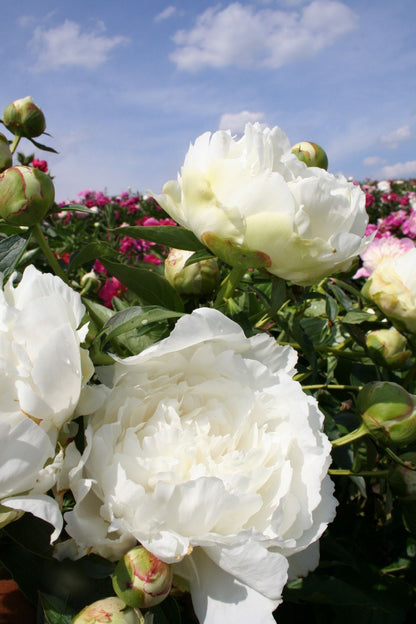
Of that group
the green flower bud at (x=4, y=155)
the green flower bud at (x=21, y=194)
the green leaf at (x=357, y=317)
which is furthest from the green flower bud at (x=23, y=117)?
Answer: the green leaf at (x=357, y=317)

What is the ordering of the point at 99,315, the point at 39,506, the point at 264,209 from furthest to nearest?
the point at 99,315, the point at 264,209, the point at 39,506

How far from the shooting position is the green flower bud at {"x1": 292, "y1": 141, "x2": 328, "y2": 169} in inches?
27.1

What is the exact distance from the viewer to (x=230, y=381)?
1.53 feet

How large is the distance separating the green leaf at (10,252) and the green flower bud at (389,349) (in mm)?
423

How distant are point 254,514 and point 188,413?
0.11 meters

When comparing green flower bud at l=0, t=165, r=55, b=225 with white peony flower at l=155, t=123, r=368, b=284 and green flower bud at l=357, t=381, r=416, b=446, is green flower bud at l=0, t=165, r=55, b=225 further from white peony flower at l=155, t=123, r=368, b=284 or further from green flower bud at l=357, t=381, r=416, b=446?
green flower bud at l=357, t=381, r=416, b=446

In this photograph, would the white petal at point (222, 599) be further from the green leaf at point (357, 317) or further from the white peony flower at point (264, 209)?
the green leaf at point (357, 317)

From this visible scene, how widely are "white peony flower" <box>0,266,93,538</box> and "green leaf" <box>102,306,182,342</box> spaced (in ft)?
0.22

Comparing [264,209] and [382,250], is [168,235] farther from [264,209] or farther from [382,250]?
[382,250]

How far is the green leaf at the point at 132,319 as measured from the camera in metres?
0.47

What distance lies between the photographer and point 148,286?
1.87 feet

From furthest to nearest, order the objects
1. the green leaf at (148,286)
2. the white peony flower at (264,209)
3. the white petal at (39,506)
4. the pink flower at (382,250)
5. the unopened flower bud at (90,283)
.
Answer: the unopened flower bud at (90,283) < the pink flower at (382,250) < the green leaf at (148,286) < the white peony flower at (264,209) < the white petal at (39,506)

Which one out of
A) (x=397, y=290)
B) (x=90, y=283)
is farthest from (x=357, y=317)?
(x=90, y=283)

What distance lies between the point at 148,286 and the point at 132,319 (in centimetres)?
10
